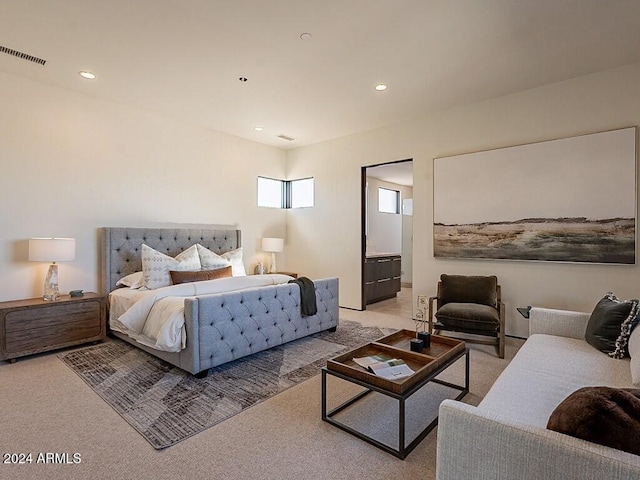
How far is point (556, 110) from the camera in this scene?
149 inches

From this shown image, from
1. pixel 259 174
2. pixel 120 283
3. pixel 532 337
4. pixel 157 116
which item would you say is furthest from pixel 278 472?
pixel 259 174

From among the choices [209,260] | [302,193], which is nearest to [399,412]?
[209,260]

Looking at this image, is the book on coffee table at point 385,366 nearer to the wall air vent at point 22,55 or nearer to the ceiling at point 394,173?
the wall air vent at point 22,55

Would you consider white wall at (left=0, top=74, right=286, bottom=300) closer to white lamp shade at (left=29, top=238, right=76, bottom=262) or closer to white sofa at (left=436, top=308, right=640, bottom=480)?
white lamp shade at (left=29, top=238, right=76, bottom=262)

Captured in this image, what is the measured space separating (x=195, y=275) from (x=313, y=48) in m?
2.75

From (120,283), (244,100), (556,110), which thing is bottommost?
(120,283)

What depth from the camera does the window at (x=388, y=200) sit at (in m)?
8.09

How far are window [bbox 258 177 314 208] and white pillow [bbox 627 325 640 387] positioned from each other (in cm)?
480

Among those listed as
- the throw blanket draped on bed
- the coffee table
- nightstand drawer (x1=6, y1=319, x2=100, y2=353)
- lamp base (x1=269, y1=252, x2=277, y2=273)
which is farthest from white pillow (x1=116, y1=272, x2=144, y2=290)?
the coffee table

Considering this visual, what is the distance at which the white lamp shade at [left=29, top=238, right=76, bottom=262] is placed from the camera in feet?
11.3

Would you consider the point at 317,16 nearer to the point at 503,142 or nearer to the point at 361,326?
the point at 503,142

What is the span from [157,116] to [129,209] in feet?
4.39

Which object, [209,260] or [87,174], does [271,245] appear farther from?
[87,174]

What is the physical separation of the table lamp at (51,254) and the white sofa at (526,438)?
3875 millimetres
